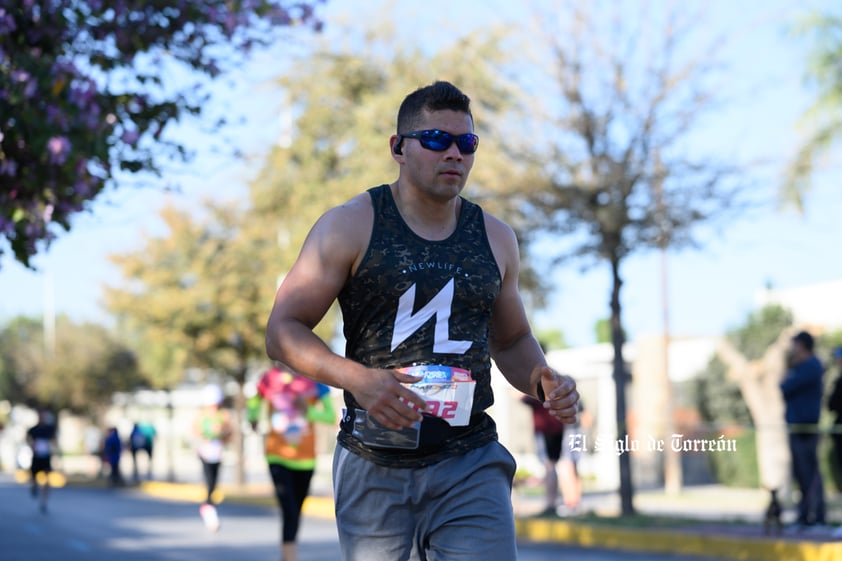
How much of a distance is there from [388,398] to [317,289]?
534 mm

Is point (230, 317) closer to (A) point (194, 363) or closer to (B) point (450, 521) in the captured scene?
(A) point (194, 363)

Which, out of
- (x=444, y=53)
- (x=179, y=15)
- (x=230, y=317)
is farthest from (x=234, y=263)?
(x=179, y=15)

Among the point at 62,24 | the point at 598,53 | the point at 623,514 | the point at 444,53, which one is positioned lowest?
the point at 623,514

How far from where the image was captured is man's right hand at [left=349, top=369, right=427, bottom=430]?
11.3 feet

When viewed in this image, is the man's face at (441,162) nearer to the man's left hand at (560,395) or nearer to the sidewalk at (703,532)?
the man's left hand at (560,395)

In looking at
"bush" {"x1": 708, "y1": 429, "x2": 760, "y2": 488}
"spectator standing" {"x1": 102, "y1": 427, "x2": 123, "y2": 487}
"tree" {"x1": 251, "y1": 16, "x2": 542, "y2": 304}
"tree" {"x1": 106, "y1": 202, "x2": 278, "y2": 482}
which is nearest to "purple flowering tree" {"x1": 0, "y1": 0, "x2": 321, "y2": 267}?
"tree" {"x1": 251, "y1": 16, "x2": 542, "y2": 304}

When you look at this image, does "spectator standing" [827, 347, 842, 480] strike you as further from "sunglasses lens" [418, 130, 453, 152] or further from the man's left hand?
"sunglasses lens" [418, 130, 453, 152]

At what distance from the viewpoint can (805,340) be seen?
39.6 feet

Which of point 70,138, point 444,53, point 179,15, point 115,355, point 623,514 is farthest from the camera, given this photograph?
point 115,355

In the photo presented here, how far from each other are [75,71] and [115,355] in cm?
4352

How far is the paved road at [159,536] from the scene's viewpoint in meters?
13.3

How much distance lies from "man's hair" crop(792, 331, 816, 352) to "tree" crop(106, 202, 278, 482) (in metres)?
17.7

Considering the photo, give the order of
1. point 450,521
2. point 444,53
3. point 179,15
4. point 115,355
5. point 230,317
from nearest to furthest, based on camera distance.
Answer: point 450,521 → point 179,15 → point 444,53 → point 230,317 → point 115,355

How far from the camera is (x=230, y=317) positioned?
97.5ft
